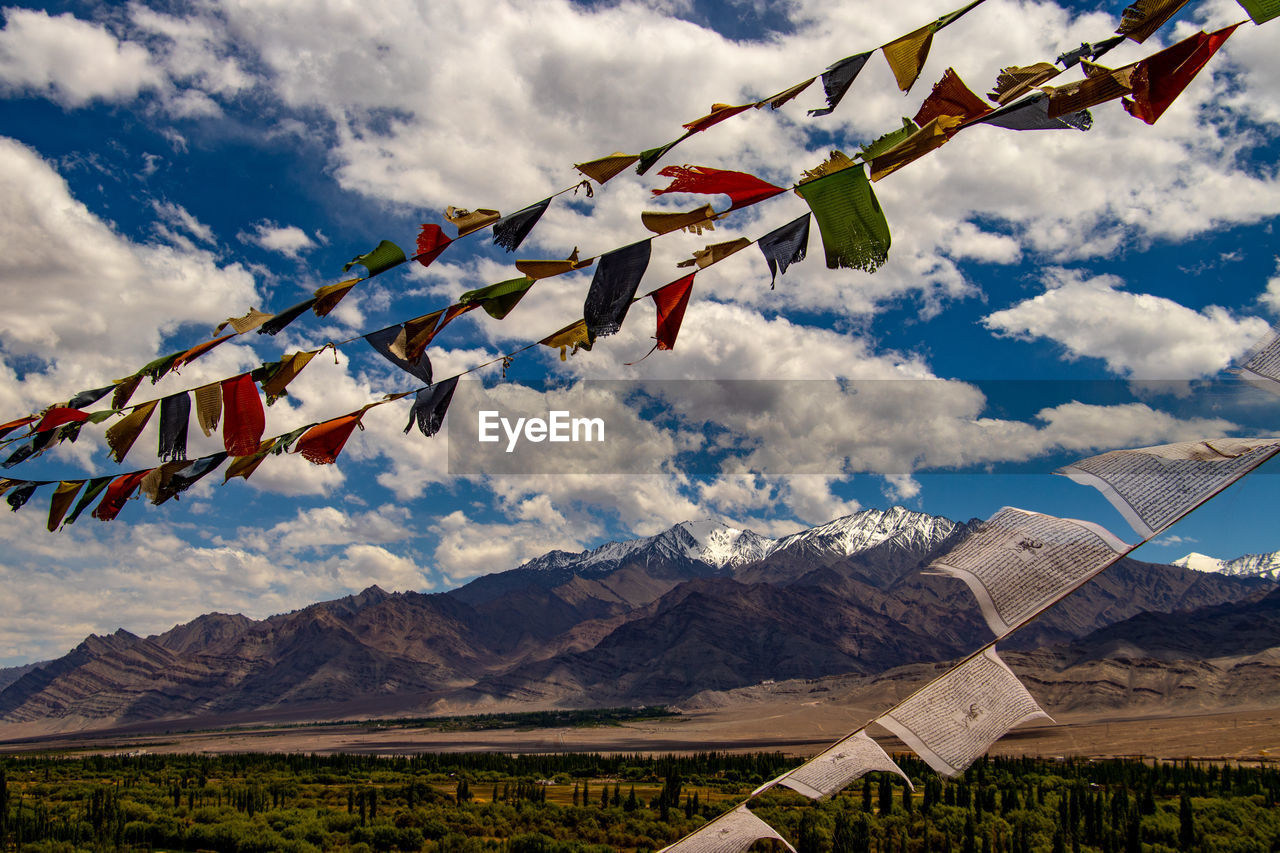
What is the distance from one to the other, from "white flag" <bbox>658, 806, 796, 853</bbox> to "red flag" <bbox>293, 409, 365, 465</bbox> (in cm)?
316

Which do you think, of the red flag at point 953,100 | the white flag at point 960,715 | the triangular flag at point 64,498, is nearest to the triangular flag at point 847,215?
the red flag at point 953,100

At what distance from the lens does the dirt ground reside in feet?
275

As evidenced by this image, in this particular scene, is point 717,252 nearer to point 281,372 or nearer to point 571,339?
point 571,339

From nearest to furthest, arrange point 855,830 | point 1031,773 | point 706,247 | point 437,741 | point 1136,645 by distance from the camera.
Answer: point 706,247 → point 855,830 → point 1031,773 → point 437,741 → point 1136,645

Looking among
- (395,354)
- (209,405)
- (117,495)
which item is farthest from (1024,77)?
(117,495)

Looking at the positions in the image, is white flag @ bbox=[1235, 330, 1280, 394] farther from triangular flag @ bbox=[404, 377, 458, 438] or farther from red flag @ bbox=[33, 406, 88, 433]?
red flag @ bbox=[33, 406, 88, 433]

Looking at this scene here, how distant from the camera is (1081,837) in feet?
86.2

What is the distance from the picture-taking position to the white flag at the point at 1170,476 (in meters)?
2.59

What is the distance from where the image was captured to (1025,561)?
2.96 meters

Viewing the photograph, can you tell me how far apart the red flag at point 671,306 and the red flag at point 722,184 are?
0.62 meters

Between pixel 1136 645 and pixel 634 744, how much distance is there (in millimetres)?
112345

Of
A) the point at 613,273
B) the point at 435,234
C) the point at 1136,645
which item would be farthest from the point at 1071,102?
the point at 1136,645

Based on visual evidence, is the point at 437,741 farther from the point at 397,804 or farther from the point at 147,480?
the point at 147,480

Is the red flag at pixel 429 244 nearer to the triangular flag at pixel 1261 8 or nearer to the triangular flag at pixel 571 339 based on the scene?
the triangular flag at pixel 571 339
